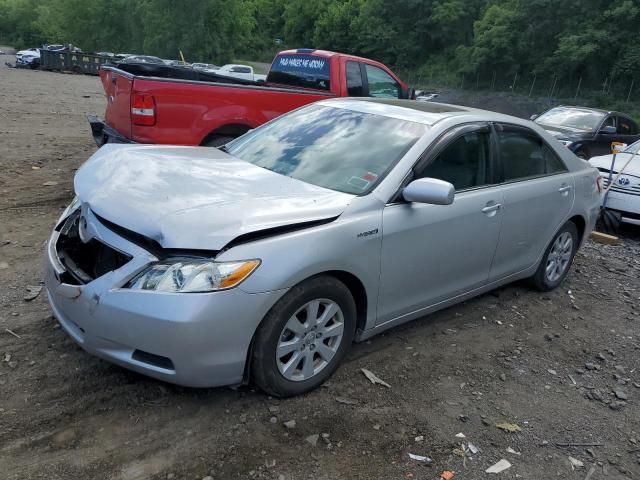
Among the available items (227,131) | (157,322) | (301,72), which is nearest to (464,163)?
(157,322)

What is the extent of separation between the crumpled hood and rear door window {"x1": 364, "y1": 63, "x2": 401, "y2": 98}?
549 cm

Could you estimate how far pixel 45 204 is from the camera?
6.30 metres

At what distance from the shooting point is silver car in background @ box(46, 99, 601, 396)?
2.73 metres

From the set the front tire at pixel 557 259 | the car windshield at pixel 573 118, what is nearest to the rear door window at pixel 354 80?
the front tire at pixel 557 259

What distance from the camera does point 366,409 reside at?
10.5ft

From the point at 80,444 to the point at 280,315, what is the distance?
1126 mm

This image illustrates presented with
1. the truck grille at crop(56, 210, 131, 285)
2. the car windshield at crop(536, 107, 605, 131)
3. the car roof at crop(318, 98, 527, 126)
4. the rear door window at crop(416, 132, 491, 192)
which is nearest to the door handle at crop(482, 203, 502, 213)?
the rear door window at crop(416, 132, 491, 192)

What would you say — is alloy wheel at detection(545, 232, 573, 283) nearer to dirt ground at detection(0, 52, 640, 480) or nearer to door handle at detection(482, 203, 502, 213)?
dirt ground at detection(0, 52, 640, 480)

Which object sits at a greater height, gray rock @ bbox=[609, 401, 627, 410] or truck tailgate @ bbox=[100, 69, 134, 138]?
truck tailgate @ bbox=[100, 69, 134, 138]

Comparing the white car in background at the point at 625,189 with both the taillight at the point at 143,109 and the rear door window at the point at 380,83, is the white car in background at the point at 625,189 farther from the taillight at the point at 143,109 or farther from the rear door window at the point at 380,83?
the taillight at the point at 143,109

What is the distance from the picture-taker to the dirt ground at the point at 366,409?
271 cm

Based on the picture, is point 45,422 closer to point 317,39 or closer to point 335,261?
point 335,261

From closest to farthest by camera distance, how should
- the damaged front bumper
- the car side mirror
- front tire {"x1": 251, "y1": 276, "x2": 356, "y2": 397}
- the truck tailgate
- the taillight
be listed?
the damaged front bumper → front tire {"x1": 251, "y1": 276, "x2": 356, "y2": 397} → the car side mirror → the taillight → the truck tailgate

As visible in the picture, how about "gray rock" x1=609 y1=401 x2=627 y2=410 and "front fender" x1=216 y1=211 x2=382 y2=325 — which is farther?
"gray rock" x1=609 y1=401 x2=627 y2=410
